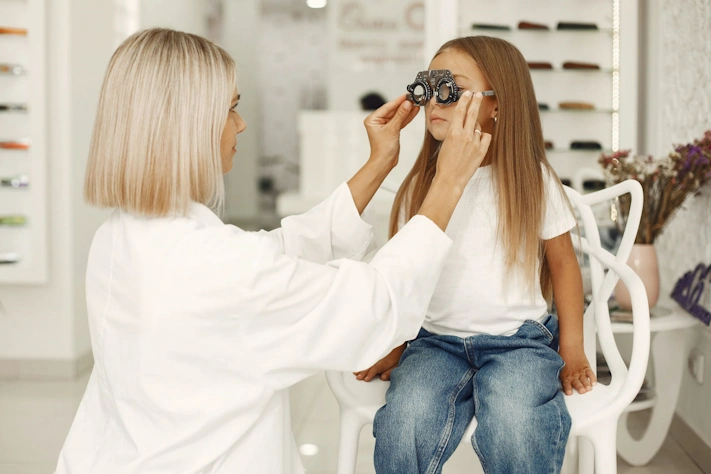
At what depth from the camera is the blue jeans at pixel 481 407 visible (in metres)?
1.19

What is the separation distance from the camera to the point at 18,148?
2.98 m

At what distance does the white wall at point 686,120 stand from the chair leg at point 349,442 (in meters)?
1.33

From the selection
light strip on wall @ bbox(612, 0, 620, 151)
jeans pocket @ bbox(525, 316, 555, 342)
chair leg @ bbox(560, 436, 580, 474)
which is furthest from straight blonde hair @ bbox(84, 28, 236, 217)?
light strip on wall @ bbox(612, 0, 620, 151)

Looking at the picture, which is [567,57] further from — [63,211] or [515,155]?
[63,211]

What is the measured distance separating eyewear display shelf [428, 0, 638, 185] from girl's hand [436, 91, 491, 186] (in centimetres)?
246

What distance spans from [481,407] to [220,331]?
53 cm

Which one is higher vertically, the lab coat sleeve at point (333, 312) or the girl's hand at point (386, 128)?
the girl's hand at point (386, 128)

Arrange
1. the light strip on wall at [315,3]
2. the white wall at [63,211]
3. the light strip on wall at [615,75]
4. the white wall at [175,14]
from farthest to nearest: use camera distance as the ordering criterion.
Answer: the light strip on wall at [315,3], the white wall at [175,14], the light strip on wall at [615,75], the white wall at [63,211]

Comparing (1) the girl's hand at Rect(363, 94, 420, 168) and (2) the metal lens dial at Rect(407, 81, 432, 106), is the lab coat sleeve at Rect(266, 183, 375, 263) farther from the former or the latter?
(2) the metal lens dial at Rect(407, 81, 432, 106)

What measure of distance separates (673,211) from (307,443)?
143cm

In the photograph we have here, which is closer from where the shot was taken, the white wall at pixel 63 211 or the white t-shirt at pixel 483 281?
the white t-shirt at pixel 483 281

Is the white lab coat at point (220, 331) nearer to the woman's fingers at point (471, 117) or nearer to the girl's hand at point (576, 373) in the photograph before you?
the woman's fingers at point (471, 117)

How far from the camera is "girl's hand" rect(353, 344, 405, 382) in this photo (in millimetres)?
1471

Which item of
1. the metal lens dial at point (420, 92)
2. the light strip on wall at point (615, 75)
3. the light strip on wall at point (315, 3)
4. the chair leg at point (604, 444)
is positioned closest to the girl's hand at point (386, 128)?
the metal lens dial at point (420, 92)
